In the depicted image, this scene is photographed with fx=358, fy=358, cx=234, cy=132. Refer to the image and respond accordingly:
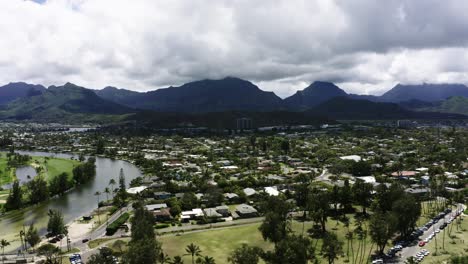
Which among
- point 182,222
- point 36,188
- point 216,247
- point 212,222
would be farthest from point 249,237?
point 36,188

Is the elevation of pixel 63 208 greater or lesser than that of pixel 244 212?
lesser

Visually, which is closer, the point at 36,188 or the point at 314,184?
the point at 36,188

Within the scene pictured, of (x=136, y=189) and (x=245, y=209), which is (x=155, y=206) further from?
(x=136, y=189)

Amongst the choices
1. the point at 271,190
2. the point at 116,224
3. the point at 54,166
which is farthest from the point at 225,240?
the point at 54,166

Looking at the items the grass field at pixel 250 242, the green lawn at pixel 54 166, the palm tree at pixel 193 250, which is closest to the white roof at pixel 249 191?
the grass field at pixel 250 242

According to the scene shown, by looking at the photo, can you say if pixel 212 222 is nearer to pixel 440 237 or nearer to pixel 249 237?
pixel 249 237

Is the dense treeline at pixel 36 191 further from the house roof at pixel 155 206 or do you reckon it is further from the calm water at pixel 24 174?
the house roof at pixel 155 206

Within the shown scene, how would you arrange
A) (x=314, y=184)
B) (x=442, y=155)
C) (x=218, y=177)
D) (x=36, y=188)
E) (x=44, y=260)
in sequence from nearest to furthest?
1. (x=44, y=260)
2. (x=36, y=188)
3. (x=314, y=184)
4. (x=218, y=177)
5. (x=442, y=155)

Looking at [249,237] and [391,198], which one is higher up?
[391,198]
